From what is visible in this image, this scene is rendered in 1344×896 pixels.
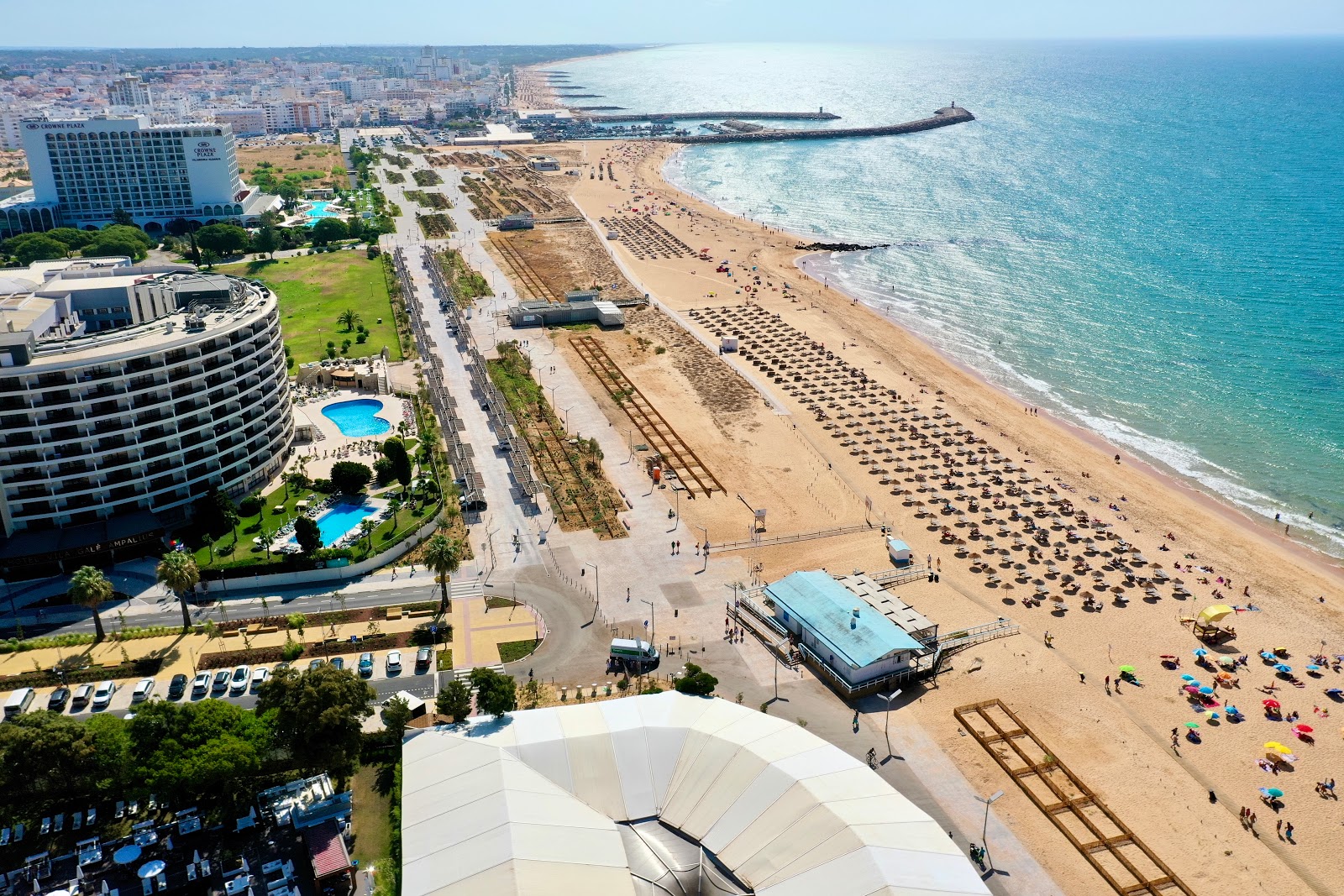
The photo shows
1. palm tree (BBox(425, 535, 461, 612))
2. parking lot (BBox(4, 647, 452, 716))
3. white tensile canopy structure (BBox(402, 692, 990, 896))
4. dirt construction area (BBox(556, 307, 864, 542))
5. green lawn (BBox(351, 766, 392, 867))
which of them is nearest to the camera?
white tensile canopy structure (BBox(402, 692, 990, 896))

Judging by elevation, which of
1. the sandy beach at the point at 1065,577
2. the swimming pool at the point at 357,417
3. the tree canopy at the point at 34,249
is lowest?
the sandy beach at the point at 1065,577

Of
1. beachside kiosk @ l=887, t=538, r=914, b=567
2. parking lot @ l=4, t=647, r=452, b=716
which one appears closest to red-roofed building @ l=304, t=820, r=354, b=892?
parking lot @ l=4, t=647, r=452, b=716

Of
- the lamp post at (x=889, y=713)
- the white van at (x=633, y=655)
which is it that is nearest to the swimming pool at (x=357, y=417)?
the white van at (x=633, y=655)

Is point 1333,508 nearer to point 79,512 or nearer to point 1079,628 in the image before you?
point 1079,628

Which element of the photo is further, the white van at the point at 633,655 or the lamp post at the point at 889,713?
the white van at the point at 633,655

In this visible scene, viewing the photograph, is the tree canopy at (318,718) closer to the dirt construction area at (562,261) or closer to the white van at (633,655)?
the white van at (633,655)

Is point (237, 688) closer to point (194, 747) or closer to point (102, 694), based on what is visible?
point (102, 694)

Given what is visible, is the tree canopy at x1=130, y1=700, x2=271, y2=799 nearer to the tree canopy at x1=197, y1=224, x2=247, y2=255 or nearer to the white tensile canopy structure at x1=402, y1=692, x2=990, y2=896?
the white tensile canopy structure at x1=402, y1=692, x2=990, y2=896

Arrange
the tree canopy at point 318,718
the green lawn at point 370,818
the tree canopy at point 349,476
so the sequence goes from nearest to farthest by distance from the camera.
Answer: the green lawn at point 370,818 < the tree canopy at point 318,718 < the tree canopy at point 349,476
